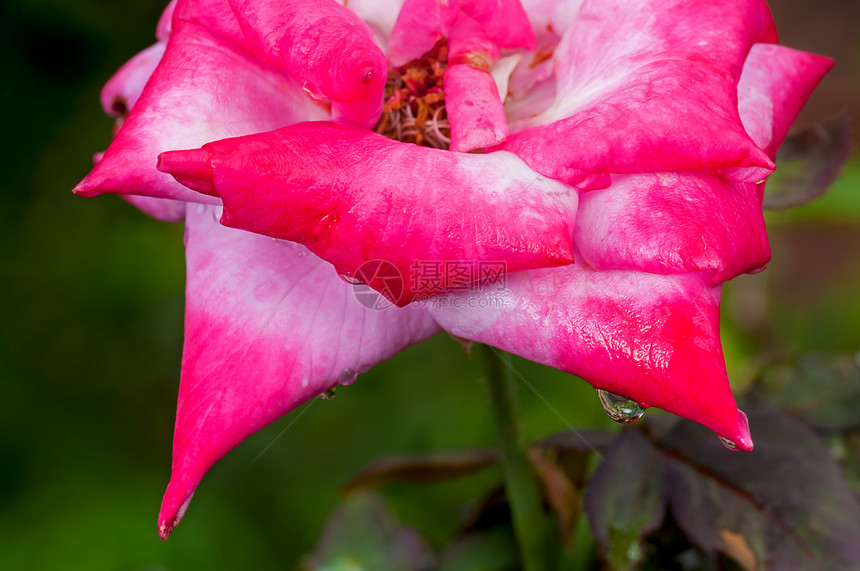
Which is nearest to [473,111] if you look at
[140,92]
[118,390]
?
[140,92]

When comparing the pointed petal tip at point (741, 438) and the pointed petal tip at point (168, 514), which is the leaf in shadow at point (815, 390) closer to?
the pointed petal tip at point (741, 438)

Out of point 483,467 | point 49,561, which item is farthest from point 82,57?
point 483,467

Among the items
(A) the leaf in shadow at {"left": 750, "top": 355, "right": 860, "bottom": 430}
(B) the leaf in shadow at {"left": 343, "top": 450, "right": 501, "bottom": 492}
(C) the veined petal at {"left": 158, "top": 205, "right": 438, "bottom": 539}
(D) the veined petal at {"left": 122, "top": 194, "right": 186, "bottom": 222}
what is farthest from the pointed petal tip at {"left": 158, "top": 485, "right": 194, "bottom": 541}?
(A) the leaf in shadow at {"left": 750, "top": 355, "right": 860, "bottom": 430}

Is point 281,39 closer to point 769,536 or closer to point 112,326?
point 769,536

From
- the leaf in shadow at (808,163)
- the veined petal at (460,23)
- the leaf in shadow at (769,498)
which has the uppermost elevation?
the veined petal at (460,23)

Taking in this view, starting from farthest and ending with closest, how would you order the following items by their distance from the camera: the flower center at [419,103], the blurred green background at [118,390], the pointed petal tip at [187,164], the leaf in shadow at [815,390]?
the blurred green background at [118,390]
the leaf in shadow at [815,390]
the flower center at [419,103]
the pointed petal tip at [187,164]

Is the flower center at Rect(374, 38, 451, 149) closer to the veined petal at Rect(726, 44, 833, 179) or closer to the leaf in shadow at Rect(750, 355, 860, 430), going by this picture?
the veined petal at Rect(726, 44, 833, 179)

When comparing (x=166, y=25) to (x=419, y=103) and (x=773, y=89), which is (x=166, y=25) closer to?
(x=419, y=103)

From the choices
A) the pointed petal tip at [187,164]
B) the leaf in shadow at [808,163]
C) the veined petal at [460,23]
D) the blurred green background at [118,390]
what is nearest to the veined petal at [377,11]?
the veined petal at [460,23]
